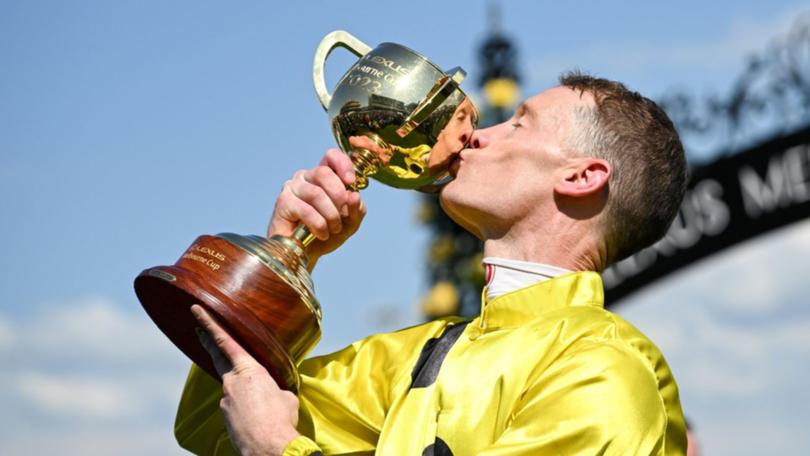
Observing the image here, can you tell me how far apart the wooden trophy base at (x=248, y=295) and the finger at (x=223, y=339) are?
0.5 inches

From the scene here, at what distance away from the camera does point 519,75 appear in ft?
34.4

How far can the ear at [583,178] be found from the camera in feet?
10.4

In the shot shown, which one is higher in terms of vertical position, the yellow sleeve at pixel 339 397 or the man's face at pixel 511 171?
the man's face at pixel 511 171

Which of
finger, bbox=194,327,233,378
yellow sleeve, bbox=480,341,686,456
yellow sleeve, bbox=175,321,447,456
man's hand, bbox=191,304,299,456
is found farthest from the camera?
yellow sleeve, bbox=175,321,447,456

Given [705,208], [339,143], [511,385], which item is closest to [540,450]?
[511,385]

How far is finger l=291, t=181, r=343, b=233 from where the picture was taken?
10.2 feet

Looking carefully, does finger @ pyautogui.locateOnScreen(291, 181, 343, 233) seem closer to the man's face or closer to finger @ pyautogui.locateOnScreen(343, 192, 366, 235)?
finger @ pyautogui.locateOnScreen(343, 192, 366, 235)

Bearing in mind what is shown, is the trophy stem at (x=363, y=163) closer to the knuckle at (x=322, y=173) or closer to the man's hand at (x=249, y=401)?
the knuckle at (x=322, y=173)

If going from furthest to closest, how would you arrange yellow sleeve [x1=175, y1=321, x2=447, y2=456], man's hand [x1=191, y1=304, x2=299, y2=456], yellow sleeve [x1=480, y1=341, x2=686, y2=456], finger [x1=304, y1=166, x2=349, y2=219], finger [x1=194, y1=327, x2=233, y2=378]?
1. yellow sleeve [x1=175, y1=321, x2=447, y2=456]
2. finger [x1=304, y1=166, x2=349, y2=219]
3. finger [x1=194, y1=327, x2=233, y2=378]
4. man's hand [x1=191, y1=304, x2=299, y2=456]
5. yellow sleeve [x1=480, y1=341, x2=686, y2=456]

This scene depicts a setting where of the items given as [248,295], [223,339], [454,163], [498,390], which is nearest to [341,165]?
[454,163]

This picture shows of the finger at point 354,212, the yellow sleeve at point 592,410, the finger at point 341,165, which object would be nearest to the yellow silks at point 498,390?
the yellow sleeve at point 592,410

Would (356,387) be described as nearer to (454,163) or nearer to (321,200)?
(321,200)

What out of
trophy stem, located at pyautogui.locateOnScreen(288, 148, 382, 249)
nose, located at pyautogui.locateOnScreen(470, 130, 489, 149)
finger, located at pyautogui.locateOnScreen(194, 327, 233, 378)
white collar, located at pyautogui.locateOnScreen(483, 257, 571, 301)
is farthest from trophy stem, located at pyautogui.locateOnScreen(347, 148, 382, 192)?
finger, located at pyautogui.locateOnScreen(194, 327, 233, 378)

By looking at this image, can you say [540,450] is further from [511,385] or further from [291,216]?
[291,216]
